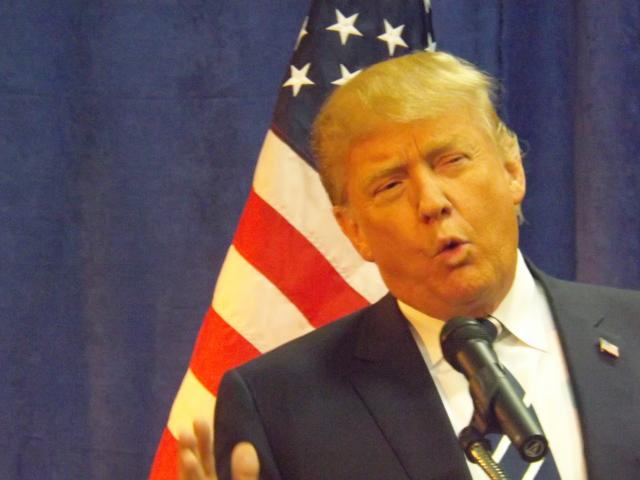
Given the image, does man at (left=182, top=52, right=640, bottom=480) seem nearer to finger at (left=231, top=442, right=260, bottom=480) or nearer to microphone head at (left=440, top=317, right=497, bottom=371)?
finger at (left=231, top=442, right=260, bottom=480)

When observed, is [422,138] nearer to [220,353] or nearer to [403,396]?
[403,396]

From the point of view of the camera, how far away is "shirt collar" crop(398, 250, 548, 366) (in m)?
1.46

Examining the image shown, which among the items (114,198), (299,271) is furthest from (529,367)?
(114,198)

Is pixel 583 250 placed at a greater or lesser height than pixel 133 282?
greater

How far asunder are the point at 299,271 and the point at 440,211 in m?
0.73

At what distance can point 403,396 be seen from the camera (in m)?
1.42

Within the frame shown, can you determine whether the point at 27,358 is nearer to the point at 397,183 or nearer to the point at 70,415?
the point at 70,415

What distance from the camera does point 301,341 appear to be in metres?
1.58

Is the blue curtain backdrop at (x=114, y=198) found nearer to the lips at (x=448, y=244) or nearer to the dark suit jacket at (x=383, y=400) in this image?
the dark suit jacket at (x=383, y=400)

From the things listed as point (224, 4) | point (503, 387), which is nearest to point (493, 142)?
point (503, 387)

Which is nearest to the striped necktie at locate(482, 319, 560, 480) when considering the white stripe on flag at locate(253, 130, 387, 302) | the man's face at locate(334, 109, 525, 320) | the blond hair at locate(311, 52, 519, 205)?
the man's face at locate(334, 109, 525, 320)

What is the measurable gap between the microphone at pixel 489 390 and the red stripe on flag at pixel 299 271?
1.03m

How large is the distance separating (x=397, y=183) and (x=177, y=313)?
4.10 feet

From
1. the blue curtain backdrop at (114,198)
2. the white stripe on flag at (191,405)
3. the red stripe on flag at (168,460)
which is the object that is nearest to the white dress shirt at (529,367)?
the white stripe on flag at (191,405)
